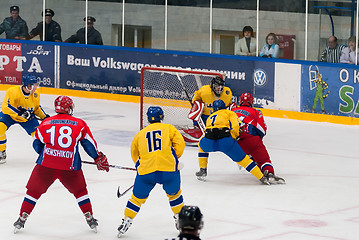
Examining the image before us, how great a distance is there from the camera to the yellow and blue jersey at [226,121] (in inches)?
369

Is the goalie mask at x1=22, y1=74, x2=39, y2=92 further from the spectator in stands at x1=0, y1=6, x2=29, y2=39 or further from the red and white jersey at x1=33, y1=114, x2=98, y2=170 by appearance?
the spectator in stands at x1=0, y1=6, x2=29, y2=39

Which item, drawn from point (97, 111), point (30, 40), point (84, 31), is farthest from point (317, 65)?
point (30, 40)

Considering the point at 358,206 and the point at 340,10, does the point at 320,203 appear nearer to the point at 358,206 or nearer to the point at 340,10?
the point at 358,206

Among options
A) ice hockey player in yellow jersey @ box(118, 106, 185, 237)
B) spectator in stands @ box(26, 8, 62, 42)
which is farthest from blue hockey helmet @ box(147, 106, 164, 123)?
spectator in stands @ box(26, 8, 62, 42)

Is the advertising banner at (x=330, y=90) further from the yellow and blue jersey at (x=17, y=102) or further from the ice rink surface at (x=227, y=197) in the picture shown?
the yellow and blue jersey at (x=17, y=102)

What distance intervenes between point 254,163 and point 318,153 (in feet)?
8.15

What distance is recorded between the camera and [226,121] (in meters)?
9.40

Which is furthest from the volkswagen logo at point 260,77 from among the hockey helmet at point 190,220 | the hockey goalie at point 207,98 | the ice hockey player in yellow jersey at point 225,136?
the hockey helmet at point 190,220

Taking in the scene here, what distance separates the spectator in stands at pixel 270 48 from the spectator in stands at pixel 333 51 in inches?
36.8

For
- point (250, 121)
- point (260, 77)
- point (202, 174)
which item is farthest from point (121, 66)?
point (250, 121)

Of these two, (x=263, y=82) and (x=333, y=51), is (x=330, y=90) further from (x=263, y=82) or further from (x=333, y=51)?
(x=263, y=82)

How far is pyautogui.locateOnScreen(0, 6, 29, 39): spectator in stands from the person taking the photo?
694 inches

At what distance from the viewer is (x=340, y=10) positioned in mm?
14070

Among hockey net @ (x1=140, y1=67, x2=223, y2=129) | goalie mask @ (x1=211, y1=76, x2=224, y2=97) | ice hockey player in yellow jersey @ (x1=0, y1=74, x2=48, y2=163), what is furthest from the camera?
hockey net @ (x1=140, y1=67, x2=223, y2=129)
